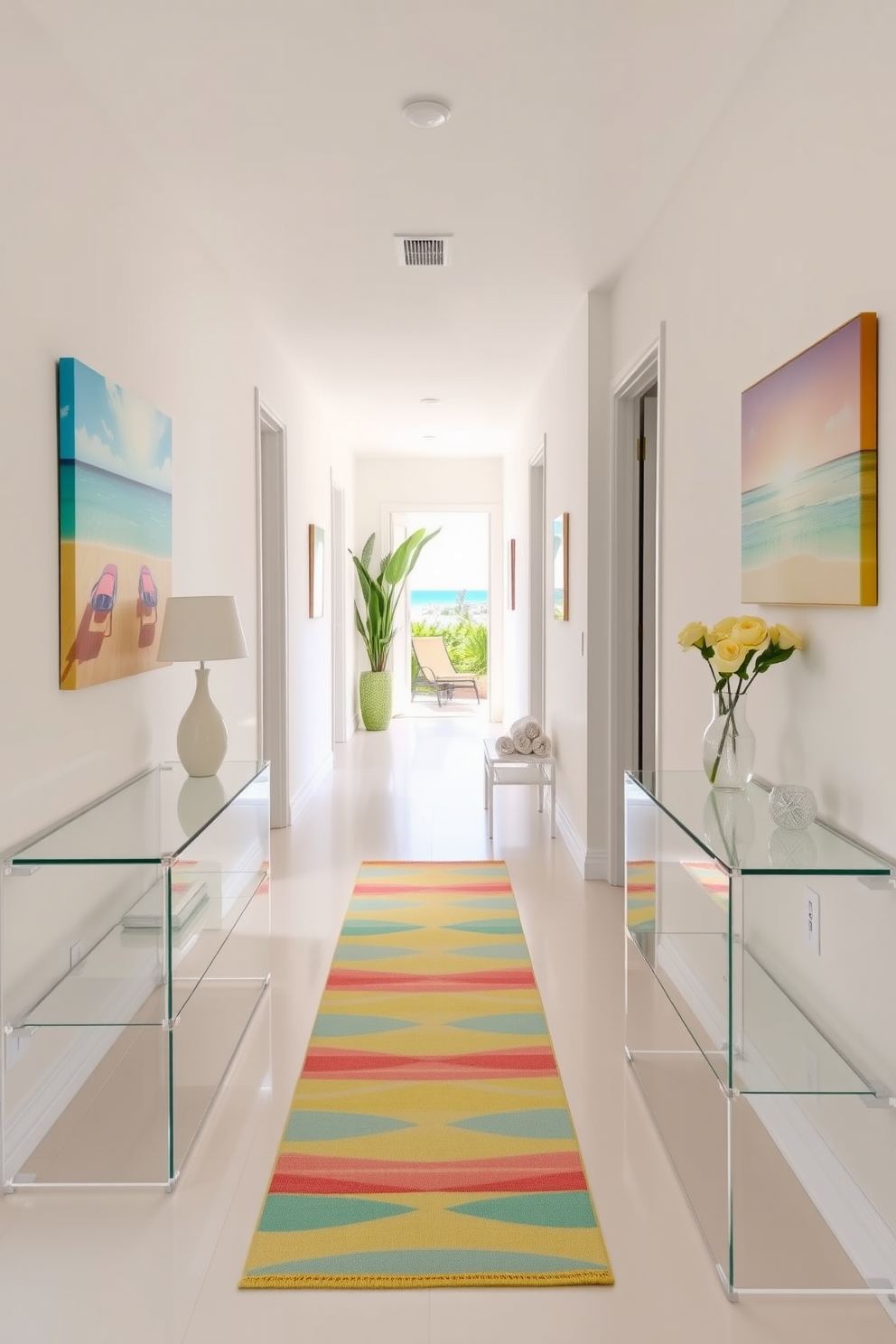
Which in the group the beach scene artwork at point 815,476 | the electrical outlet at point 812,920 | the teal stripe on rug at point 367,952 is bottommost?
the teal stripe on rug at point 367,952

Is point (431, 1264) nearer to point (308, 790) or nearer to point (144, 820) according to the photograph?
point (144, 820)

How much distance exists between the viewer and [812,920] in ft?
7.17

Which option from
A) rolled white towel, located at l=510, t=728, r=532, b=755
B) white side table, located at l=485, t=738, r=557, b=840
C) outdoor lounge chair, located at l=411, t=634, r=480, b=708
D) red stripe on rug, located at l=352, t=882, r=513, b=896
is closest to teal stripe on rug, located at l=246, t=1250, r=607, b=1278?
Answer: red stripe on rug, located at l=352, t=882, r=513, b=896

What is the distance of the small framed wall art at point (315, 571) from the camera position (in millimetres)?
6602

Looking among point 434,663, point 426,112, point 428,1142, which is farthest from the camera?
point 434,663

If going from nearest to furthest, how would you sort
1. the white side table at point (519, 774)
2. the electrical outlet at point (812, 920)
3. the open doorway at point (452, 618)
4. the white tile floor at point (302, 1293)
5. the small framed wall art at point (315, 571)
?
the white tile floor at point (302, 1293) → the electrical outlet at point (812, 920) → the white side table at point (519, 774) → the small framed wall art at point (315, 571) → the open doorway at point (452, 618)

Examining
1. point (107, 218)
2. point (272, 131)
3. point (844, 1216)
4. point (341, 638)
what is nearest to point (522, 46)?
point (272, 131)

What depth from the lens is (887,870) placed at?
1756 millimetres

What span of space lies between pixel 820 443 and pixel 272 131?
1.85 m

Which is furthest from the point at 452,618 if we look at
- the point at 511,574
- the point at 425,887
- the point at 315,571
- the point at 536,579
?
the point at 425,887

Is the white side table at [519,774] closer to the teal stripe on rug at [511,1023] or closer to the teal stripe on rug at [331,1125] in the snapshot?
the teal stripe on rug at [511,1023]

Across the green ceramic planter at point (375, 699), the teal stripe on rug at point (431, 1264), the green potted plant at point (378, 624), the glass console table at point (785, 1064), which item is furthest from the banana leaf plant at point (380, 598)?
the teal stripe on rug at point (431, 1264)

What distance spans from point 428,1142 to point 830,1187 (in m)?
0.90

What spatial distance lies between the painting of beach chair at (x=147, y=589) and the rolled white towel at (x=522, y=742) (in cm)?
276
